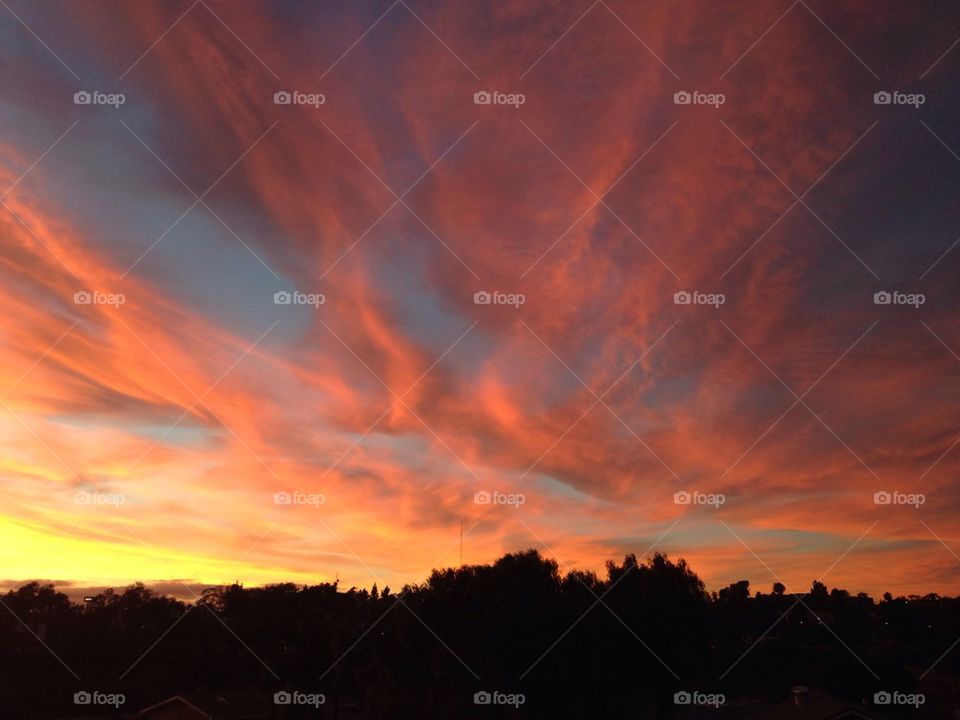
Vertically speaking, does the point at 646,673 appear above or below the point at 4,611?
below

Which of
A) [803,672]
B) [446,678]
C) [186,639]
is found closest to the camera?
[446,678]

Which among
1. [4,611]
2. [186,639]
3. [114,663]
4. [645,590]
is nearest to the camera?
[645,590]

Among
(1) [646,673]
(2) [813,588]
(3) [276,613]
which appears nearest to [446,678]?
(1) [646,673]

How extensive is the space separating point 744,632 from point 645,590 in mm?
15501

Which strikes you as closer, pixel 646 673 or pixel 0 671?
pixel 646 673

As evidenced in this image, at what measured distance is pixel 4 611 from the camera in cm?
6006

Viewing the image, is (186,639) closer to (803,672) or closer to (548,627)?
(548,627)

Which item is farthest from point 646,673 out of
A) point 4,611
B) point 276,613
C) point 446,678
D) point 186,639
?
point 4,611

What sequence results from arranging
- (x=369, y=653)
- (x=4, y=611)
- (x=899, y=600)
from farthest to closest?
(x=899, y=600) < (x=4, y=611) < (x=369, y=653)

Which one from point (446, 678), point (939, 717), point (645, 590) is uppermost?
point (645, 590)

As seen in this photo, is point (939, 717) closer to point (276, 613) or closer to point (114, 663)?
point (276, 613)

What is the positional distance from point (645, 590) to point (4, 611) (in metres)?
45.0

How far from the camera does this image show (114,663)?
52.4 meters

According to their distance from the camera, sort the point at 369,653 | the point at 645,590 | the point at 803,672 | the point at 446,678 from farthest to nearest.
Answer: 1. the point at 803,672
2. the point at 369,653
3. the point at 645,590
4. the point at 446,678
